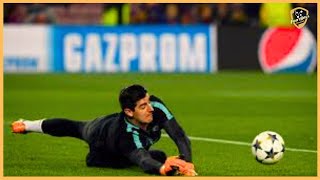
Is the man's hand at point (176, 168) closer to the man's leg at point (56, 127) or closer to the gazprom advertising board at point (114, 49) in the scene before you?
the man's leg at point (56, 127)

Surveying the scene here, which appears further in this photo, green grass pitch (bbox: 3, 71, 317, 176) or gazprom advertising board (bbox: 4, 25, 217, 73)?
gazprom advertising board (bbox: 4, 25, 217, 73)

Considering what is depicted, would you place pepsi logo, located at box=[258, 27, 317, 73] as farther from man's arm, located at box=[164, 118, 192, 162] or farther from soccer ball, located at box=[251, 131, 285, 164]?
man's arm, located at box=[164, 118, 192, 162]

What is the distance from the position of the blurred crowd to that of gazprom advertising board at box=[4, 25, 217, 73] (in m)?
2.16

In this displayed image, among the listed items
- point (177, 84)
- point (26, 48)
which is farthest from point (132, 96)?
point (26, 48)

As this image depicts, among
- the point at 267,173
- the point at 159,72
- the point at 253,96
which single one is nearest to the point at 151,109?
the point at 267,173

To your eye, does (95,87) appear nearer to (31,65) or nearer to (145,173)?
(31,65)

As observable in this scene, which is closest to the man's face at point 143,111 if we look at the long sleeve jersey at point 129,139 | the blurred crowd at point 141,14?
the long sleeve jersey at point 129,139

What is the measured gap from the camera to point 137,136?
1002cm

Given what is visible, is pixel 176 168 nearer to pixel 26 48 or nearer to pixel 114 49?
pixel 114 49

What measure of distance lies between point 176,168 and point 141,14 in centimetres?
2353

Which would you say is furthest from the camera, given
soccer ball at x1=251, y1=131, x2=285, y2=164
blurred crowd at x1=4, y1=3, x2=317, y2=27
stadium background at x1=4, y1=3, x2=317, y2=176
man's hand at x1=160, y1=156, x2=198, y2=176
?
blurred crowd at x1=4, y1=3, x2=317, y2=27

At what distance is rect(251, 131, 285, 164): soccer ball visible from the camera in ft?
34.0

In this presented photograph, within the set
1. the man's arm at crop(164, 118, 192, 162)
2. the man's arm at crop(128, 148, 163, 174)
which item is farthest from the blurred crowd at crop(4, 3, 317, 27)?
the man's arm at crop(128, 148, 163, 174)

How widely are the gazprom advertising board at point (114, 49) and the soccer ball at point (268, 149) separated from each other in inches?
745
